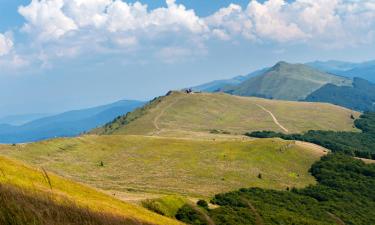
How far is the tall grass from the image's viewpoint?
342 inches

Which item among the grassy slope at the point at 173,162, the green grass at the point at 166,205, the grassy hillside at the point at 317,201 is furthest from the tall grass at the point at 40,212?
the grassy slope at the point at 173,162

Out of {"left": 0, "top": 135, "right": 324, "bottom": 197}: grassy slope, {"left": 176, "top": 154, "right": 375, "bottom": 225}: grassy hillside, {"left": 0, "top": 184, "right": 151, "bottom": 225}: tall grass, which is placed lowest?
{"left": 176, "top": 154, "right": 375, "bottom": 225}: grassy hillside

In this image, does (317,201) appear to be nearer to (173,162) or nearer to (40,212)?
(173,162)

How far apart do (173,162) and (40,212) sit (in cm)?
15401

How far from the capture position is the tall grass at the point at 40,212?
870 cm

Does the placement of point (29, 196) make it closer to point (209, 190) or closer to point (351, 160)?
point (209, 190)

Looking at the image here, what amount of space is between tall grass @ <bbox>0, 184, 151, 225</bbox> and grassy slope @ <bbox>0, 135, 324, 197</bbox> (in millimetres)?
108019

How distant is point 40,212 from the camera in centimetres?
941

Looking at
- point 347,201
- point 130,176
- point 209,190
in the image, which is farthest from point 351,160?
point 130,176

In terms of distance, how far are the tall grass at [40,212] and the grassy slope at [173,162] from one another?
10802 centimetres

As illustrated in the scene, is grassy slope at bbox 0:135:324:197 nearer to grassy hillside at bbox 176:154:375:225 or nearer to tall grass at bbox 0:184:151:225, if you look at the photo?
grassy hillside at bbox 176:154:375:225

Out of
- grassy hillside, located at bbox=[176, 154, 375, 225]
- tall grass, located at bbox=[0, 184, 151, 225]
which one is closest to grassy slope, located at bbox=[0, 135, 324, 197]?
grassy hillside, located at bbox=[176, 154, 375, 225]

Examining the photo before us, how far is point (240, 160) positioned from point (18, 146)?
253ft

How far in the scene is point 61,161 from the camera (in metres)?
149
